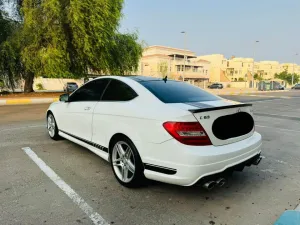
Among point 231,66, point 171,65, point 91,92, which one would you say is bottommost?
point 91,92

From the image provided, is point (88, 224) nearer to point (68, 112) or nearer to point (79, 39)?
point (68, 112)

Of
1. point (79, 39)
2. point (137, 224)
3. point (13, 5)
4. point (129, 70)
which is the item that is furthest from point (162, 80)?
point (13, 5)

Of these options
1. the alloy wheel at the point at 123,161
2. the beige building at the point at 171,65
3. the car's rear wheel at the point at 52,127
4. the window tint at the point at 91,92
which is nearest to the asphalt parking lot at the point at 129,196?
the alloy wheel at the point at 123,161

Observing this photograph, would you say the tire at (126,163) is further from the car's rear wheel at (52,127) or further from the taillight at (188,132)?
the car's rear wheel at (52,127)

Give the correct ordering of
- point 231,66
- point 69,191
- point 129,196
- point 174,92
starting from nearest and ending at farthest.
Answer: point 129,196, point 69,191, point 174,92, point 231,66

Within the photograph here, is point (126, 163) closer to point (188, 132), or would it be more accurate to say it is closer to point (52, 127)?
point (188, 132)

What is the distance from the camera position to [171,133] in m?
2.86

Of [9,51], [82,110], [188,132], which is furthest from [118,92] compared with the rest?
[9,51]

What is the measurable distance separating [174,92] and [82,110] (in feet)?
5.54

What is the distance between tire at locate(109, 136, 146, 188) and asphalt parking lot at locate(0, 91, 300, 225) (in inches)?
4.8

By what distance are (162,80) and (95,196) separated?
2.04 m

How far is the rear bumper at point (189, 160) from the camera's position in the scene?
279 cm

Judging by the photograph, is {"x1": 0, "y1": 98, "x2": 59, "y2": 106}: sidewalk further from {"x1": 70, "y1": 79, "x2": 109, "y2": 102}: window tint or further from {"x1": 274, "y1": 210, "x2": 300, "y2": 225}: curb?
{"x1": 274, "y1": 210, "x2": 300, "y2": 225}: curb

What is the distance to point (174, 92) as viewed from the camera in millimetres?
3699
